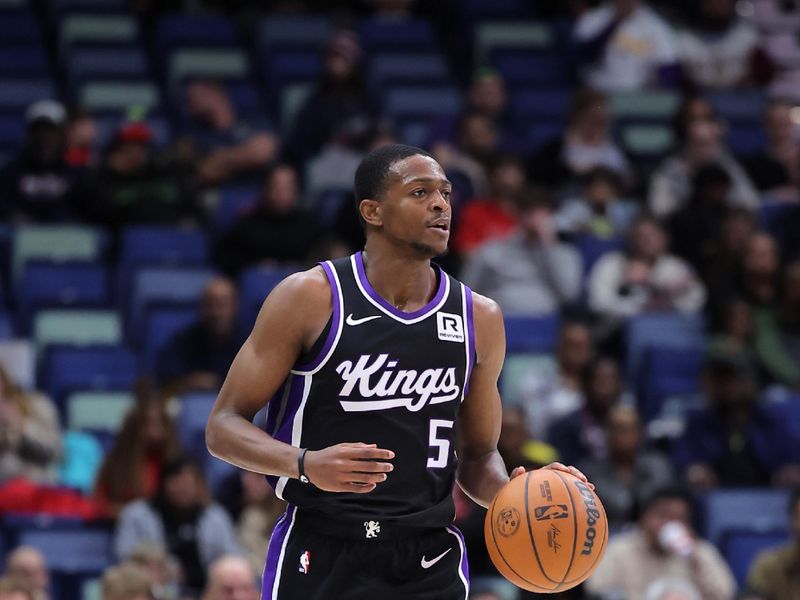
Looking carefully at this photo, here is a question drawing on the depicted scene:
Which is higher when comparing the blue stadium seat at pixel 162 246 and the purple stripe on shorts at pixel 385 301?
the purple stripe on shorts at pixel 385 301

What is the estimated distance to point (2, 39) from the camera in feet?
42.7

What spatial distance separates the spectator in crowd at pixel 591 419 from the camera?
33.4ft

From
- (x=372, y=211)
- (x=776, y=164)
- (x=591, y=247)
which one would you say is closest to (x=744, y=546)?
(x=591, y=247)

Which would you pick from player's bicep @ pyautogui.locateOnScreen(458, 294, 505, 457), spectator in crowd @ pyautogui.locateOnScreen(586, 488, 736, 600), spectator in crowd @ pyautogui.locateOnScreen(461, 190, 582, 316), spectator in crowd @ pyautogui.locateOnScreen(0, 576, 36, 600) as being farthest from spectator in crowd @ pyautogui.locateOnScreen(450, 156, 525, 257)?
player's bicep @ pyautogui.locateOnScreen(458, 294, 505, 457)

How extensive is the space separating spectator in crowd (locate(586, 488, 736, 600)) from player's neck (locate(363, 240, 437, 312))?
174 inches

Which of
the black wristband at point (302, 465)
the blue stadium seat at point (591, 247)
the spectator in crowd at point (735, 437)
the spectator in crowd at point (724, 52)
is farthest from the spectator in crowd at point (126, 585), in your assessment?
the spectator in crowd at point (724, 52)

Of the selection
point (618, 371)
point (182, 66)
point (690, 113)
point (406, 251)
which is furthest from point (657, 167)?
point (406, 251)

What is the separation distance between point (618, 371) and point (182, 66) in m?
Result: 4.46

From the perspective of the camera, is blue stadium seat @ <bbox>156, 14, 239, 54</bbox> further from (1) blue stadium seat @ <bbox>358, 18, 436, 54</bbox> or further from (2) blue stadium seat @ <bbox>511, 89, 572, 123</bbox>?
(2) blue stadium seat @ <bbox>511, 89, 572, 123</bbox>

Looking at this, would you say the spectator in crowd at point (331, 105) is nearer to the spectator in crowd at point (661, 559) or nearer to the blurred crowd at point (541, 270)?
the blurred crowd at point (541, 270)

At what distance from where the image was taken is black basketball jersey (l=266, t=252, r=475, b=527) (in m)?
4.90

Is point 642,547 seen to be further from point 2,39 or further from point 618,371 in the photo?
point 2,39

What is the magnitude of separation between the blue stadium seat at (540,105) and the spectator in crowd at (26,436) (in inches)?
207

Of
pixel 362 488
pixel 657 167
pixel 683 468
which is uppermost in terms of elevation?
pixel 362 488
